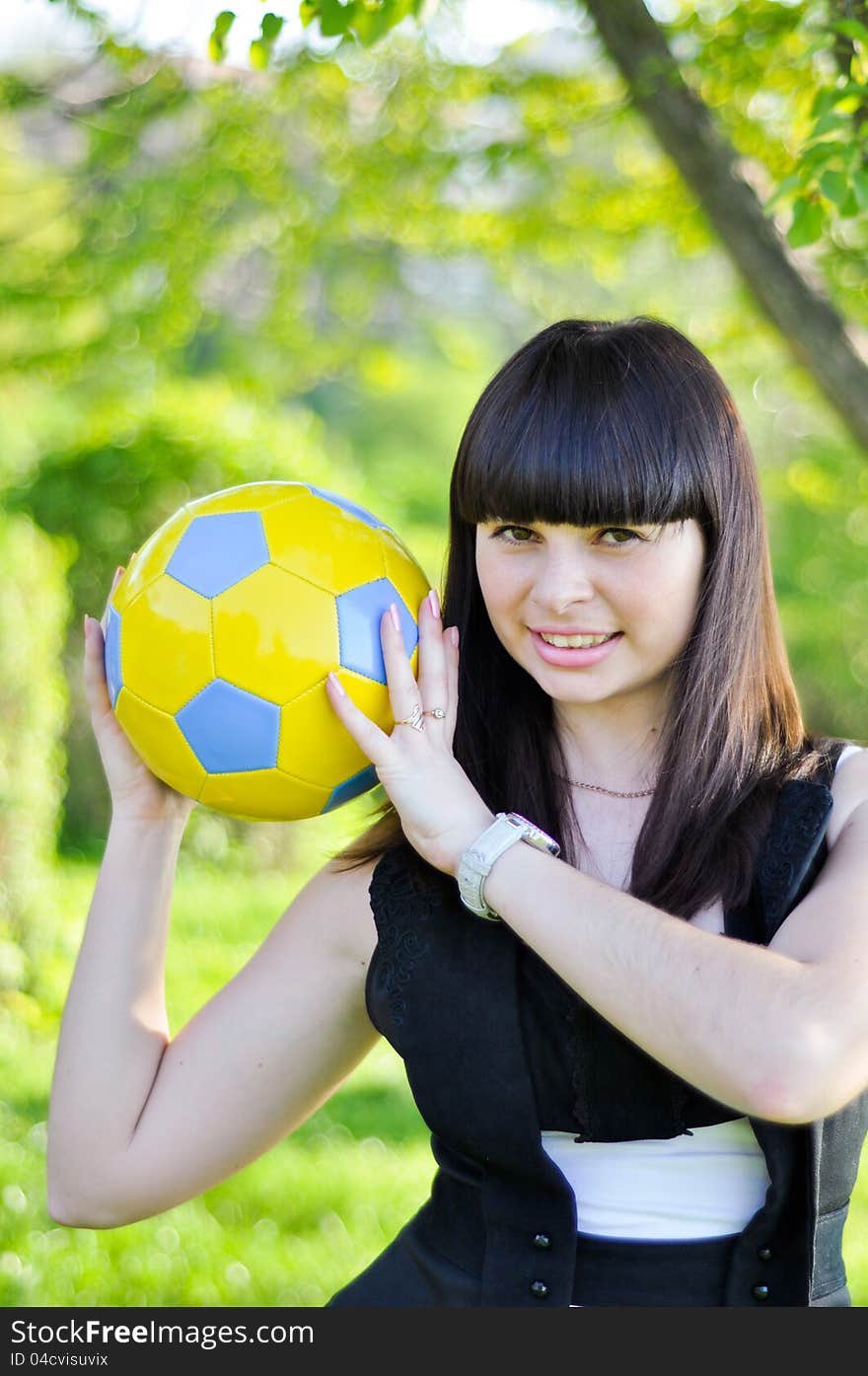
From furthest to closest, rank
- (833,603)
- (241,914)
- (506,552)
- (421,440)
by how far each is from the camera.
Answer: (421,440) < (833,603) < (241,914) < (506,552)

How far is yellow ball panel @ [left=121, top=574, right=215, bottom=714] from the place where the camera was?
2.10 meters

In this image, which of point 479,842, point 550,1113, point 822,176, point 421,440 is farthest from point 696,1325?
point 421,440

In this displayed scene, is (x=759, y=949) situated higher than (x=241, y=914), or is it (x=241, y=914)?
(x=759, y=949)

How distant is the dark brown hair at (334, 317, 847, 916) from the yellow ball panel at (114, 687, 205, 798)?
297 mm

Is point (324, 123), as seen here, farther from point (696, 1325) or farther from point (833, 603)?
point (833, 603)

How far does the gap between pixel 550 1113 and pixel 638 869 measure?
0.40 meters

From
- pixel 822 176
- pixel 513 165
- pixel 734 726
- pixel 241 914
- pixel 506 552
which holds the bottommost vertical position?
pixel 241 914

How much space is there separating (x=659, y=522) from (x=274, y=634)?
1.96 ft

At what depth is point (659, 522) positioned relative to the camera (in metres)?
2.04

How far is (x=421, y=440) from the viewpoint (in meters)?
23.9

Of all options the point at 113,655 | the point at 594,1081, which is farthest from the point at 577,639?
the point at 113,655

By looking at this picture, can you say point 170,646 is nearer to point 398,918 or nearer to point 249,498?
point 249,498

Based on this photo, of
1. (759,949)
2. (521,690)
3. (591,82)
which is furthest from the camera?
(591,82)

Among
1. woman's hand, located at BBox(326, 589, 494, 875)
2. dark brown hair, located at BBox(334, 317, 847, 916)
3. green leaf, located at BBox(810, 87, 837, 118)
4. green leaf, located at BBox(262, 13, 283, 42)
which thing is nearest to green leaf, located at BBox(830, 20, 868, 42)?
green leaf, located at BBox(810, 87, 837, 118)
